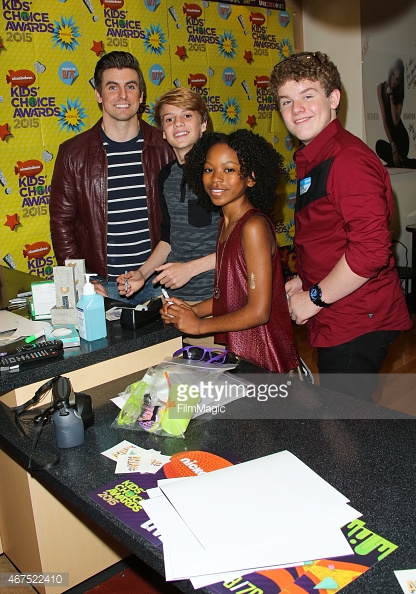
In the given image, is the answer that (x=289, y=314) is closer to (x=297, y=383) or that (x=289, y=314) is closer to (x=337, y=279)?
(x=337, y=279)

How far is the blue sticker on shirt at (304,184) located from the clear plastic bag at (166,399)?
0.63 m

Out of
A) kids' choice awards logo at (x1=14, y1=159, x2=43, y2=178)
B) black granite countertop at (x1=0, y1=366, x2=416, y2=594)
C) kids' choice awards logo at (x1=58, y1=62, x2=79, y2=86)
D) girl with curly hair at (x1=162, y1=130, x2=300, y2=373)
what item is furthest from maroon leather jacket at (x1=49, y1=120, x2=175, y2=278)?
black granite countertop at (x1=0, y1=366, x2=416, y2=594)

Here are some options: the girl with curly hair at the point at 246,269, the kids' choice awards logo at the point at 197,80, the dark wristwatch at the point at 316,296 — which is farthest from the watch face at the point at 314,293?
the kids' choice awards logo at the point at 197,80

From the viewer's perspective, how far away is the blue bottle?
1.53 metres

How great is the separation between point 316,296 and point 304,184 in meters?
0.35

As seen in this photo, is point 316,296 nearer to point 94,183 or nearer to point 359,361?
point 359,361

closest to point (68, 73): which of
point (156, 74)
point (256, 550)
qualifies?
point (156, 74)

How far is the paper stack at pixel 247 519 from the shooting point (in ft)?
2.76

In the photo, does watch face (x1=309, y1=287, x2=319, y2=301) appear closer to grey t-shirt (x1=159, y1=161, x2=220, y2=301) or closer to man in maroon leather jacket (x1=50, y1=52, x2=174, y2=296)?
grey t-shirt (x1=159, y1=161, x2=220, y2=301)

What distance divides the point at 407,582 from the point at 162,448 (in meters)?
0.56

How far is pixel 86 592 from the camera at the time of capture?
1865 millimetres

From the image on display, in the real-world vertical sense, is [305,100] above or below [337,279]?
above

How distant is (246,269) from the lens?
5.41 ft

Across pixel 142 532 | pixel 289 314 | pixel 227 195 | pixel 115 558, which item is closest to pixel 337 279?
pixel 289 314
